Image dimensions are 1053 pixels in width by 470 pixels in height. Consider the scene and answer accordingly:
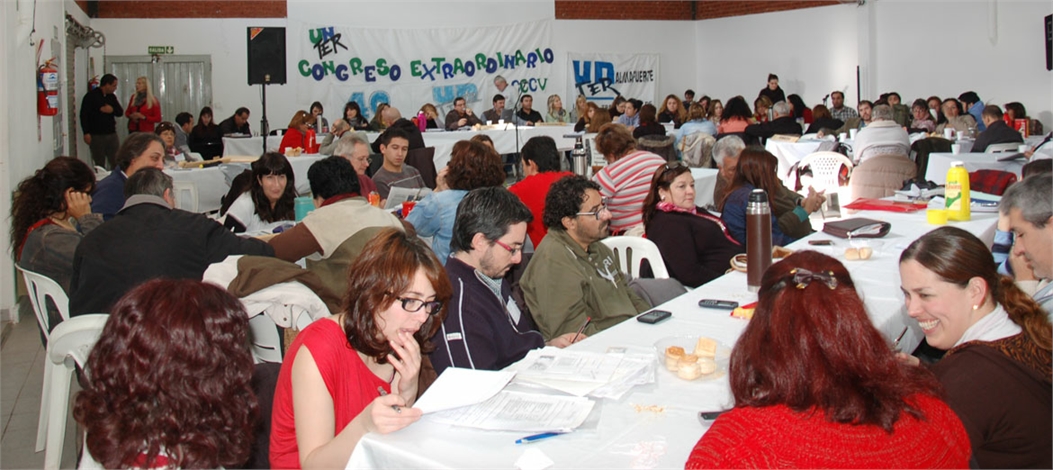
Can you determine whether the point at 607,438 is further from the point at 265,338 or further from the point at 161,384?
the point at 265,338

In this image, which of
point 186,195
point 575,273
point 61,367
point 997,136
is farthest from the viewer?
point 997,136

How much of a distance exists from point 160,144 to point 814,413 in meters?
4.24

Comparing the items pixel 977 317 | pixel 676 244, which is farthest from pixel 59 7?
pixel 977 317

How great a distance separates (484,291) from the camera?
7.94 feet

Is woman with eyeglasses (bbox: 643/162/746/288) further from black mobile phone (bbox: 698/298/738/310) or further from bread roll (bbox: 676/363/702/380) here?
bread roll (bbox: 676/363/702/380)

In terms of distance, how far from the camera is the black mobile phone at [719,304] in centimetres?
268

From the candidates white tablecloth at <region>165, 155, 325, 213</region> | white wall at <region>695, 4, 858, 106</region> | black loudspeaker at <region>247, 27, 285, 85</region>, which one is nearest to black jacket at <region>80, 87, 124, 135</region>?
black loudspeaker at <region>247, 27, 285, 85</region>

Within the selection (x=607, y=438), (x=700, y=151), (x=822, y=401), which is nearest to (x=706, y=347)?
(x=607, y=438)

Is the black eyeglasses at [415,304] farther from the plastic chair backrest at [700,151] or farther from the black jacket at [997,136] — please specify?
the black jacket at [997,136]

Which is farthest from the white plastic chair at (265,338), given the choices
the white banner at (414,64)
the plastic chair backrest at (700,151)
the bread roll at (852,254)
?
the white banner at (414,64)

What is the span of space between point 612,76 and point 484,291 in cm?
1282

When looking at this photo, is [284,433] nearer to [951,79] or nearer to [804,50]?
[951,79]

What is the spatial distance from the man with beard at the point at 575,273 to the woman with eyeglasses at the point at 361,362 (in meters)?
1.01

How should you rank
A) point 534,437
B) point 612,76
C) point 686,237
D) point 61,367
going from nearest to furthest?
point 534,437
point 61,367
point 686,237
point 612,76
